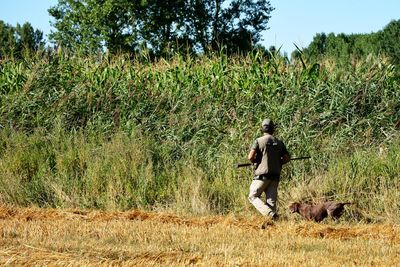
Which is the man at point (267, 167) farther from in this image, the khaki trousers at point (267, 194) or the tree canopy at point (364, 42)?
the tree canopy at point (364, 42)

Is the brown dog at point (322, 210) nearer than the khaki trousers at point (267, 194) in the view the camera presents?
Yes

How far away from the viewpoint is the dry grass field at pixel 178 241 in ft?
24.1

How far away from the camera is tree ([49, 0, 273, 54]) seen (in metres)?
40.2

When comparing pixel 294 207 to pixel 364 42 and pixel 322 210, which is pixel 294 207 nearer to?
pixel 322 210

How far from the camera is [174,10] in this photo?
1625 inches

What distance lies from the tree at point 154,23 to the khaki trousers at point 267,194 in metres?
27.6

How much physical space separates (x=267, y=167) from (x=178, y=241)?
10.0 feet

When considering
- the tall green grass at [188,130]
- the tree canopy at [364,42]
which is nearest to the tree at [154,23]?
the tree canopy at [364,42]

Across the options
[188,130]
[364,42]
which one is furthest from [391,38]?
[188,130]

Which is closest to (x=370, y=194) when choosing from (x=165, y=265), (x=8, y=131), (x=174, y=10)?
(x=165, y=265)

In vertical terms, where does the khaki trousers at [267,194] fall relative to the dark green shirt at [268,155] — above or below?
below

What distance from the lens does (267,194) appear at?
1205 cm

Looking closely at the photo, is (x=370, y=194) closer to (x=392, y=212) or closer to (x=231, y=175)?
(x=392, y=212)

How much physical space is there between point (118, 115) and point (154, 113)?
29.7 inches
